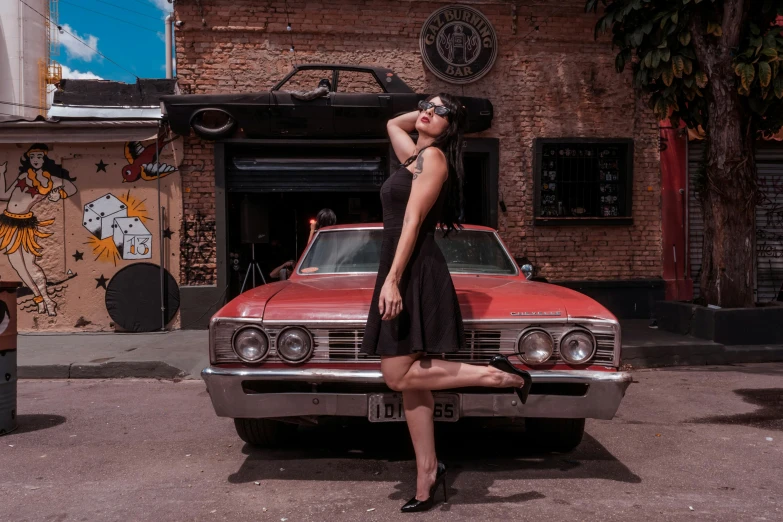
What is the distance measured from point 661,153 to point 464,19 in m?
3.84

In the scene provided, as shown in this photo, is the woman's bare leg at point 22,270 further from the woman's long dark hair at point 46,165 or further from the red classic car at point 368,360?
the red classic car at point 368,360

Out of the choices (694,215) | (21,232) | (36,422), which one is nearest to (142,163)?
(21,232)

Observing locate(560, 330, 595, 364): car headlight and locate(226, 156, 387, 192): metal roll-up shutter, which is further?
locate(226, 156, 387, 192): metal roll-up shutter

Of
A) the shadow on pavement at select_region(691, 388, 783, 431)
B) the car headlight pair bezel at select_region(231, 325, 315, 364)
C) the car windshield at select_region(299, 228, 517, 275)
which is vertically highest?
the car windshield at select_region(299, 228, 517, 275)

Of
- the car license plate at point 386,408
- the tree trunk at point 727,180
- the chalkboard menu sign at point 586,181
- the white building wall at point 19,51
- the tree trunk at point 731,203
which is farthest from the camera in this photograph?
the white building wall at point 19,51

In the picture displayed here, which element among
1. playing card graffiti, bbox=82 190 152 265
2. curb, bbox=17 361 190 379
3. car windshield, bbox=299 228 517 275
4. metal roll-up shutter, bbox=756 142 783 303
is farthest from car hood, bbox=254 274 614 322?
metal roll-up shutter, bbox=756 142 783 303

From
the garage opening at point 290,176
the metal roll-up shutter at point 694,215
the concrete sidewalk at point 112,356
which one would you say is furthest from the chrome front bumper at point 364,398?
the metal roll-up shutter at point 694,215

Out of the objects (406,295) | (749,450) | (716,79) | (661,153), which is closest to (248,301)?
(406,295)

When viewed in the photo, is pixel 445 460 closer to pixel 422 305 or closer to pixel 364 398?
pixel 364 398

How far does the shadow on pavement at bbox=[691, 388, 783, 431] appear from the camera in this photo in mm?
5188

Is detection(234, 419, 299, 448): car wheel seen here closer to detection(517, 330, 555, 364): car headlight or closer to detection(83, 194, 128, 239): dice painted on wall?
detection(517, 330, 555, 364): car headlight

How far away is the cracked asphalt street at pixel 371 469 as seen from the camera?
3.33m

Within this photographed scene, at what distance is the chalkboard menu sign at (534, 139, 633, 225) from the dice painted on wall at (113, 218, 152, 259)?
236 inches

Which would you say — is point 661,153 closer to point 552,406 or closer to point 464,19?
point 464,19
